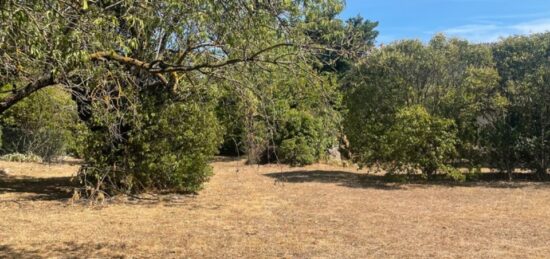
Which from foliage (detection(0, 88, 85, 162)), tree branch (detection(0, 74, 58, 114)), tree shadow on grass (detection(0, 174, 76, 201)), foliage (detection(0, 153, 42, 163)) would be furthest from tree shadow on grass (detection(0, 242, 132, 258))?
foliage (detection(0, 153, 42, 163))

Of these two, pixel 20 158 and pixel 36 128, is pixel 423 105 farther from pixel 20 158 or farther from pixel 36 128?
pixel 20 158

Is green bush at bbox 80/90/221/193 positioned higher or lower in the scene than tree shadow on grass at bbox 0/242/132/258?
higher

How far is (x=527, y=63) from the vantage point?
49.7ft

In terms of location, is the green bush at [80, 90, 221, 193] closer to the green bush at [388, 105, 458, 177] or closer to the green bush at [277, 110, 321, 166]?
the green bush at [388, 105, 458, 177]

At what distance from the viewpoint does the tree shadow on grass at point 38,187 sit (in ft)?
34.8

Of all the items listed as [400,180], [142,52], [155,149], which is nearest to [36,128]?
[155,149]

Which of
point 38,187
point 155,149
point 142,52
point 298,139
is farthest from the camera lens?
point 298,139

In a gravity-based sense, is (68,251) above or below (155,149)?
below

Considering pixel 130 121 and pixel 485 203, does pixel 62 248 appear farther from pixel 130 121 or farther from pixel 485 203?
pixel 485 203

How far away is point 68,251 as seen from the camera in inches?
247

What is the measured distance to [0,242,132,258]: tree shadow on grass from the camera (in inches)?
238

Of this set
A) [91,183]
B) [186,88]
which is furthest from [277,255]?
[91,183]

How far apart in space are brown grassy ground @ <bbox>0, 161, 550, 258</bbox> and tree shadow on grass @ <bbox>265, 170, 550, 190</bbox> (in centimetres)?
36

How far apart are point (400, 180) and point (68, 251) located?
9345 millimetres
